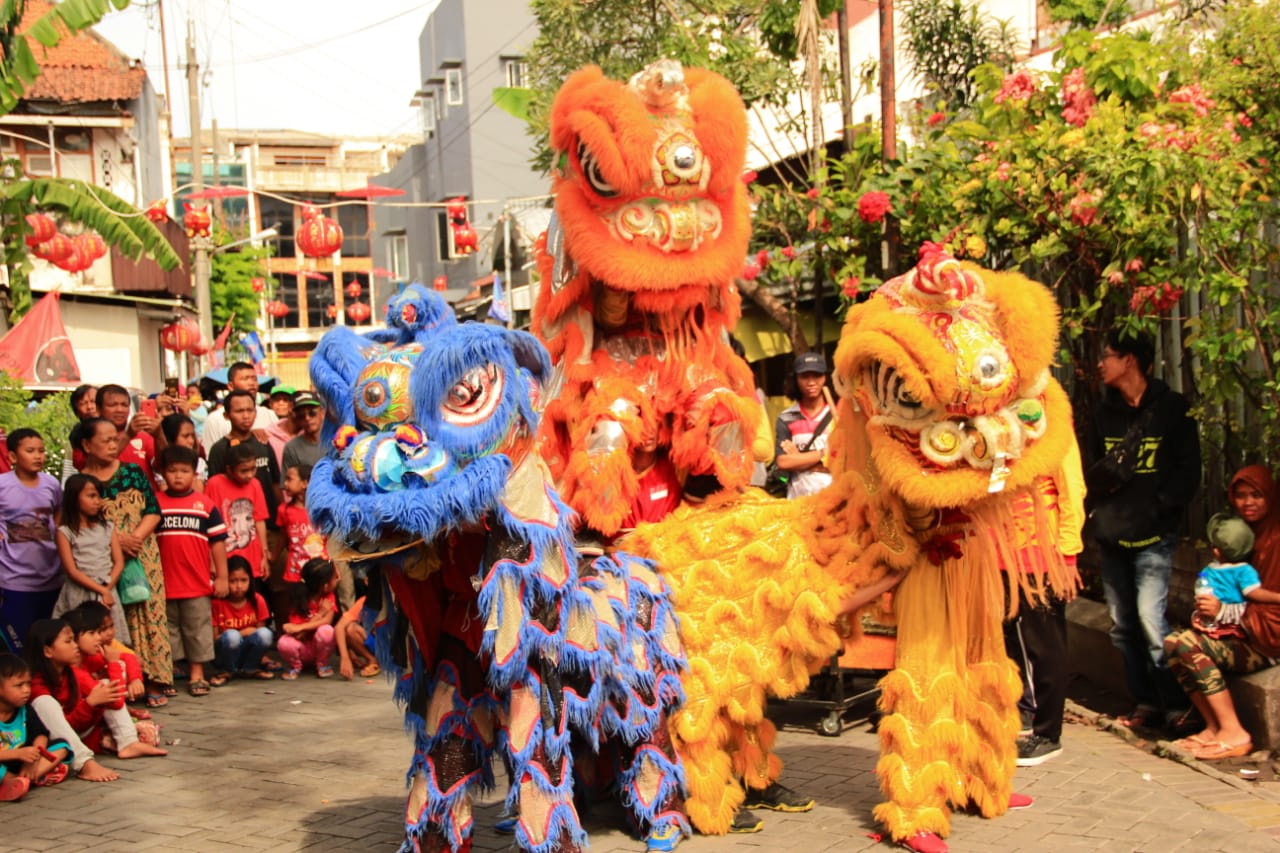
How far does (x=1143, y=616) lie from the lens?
5.68 m

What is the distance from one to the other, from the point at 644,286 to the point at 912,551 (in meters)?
1.35

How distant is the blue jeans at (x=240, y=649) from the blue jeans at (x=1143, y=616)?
4.60 m

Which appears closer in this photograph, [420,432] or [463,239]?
[420,432]

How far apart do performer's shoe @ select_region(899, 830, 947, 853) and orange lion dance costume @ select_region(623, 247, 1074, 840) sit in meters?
0.02

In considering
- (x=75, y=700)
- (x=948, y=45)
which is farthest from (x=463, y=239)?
(x=75, y=700)

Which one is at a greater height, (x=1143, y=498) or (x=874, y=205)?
(x=874, y=205)

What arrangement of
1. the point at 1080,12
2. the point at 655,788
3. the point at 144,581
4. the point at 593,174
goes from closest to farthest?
the point at 655,788 → the point at 593,174 → the point at 144,581 → the point at 1080,12

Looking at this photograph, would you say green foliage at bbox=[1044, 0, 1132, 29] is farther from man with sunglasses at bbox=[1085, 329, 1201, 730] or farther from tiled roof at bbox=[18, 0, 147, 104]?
tiled roof at bbox=[18, 0, 147, 104]

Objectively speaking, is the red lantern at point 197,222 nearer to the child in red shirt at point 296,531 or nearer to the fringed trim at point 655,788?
the child in red shirt at point 296,531

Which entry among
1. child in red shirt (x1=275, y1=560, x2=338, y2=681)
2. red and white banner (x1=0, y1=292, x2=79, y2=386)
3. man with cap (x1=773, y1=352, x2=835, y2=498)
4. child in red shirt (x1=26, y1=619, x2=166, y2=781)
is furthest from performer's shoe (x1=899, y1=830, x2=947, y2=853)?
red and white banner (x1=0, y1=292, x2=79, y2=386)

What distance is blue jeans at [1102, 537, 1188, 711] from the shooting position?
567 centimetres

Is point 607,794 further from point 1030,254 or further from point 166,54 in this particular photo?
point 166,54

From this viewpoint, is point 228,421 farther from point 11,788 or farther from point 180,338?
point 180,338

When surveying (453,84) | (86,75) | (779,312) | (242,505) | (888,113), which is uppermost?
(453,84)
